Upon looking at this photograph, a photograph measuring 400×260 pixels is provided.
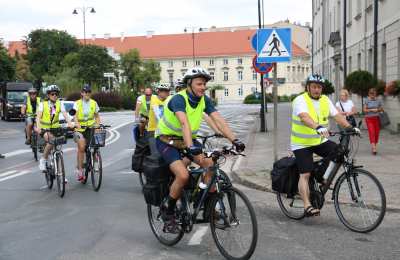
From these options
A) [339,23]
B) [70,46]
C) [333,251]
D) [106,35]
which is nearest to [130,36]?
[106,35]

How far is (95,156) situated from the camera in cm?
980

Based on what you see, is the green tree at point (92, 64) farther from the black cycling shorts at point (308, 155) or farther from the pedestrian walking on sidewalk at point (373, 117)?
the black cycling shorts at point (308, 155)

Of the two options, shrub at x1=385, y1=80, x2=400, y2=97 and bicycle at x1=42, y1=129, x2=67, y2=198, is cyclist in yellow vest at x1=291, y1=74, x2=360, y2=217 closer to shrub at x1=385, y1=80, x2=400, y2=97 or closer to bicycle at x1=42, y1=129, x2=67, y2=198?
bicycle at x1=42, y1=129, x2=67, y2=198

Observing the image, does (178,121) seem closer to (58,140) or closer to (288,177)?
(288,177)

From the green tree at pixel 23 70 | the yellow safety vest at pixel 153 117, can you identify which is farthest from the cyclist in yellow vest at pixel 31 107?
the green tree at pixel 23 70

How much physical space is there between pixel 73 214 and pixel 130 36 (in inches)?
4735

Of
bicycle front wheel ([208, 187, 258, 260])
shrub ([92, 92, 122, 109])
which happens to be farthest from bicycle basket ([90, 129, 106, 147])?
shrub ([92, 92, 122, 109])

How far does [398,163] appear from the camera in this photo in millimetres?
A: 11438

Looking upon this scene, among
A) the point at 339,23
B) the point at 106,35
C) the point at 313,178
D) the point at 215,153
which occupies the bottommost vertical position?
the point at 313,178

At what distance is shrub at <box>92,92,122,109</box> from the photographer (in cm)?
5503

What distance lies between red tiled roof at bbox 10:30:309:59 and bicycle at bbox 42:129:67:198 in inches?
4137

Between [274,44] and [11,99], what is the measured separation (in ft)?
104

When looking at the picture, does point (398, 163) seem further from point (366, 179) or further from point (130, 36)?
point (130, 36)

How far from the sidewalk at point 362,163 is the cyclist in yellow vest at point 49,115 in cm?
334
